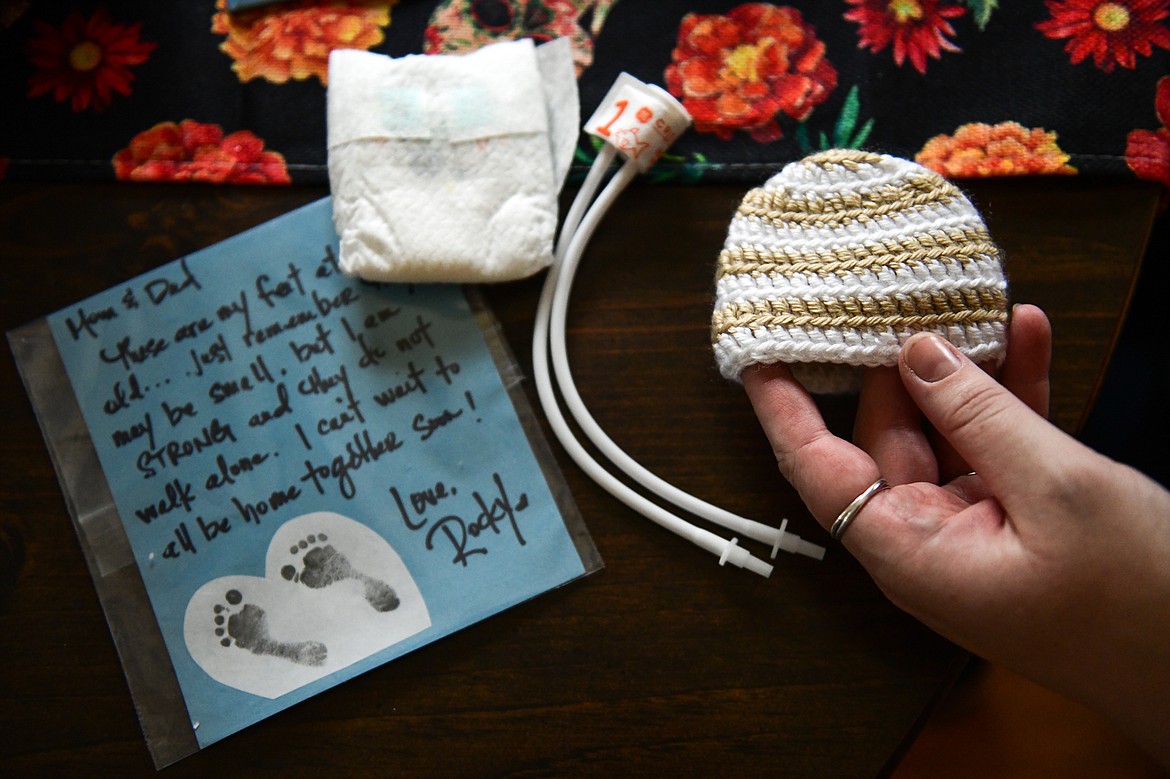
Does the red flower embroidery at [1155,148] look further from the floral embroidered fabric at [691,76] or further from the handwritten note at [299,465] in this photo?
the handwritten note at [299,465]

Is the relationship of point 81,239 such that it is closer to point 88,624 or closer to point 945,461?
point 88,624

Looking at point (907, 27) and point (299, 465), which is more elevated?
point (907, 27)

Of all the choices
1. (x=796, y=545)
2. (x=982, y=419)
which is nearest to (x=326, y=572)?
(x=796, y=545)

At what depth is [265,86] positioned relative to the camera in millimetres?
612

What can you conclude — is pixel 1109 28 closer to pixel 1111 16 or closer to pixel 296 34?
pixel 1111 16

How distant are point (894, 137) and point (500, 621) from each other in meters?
0.46

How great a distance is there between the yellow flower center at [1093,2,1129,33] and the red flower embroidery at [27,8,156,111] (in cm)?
74

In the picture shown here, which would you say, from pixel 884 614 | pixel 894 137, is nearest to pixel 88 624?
pixel 884 614

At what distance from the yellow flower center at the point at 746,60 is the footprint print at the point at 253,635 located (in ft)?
1.74

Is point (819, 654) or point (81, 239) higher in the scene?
point (81, 239)

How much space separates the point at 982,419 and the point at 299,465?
0.46 meters

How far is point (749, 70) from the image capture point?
1.96 feet

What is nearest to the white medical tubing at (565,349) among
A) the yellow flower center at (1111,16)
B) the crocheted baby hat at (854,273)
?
the crocheted baby hat at (854,273)

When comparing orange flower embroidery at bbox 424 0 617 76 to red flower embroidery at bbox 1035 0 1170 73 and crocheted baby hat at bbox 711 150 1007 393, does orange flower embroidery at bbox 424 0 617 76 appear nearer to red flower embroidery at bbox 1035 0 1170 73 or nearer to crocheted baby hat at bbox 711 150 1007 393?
crocheted baby hat at bbox 711 150 1007 393
